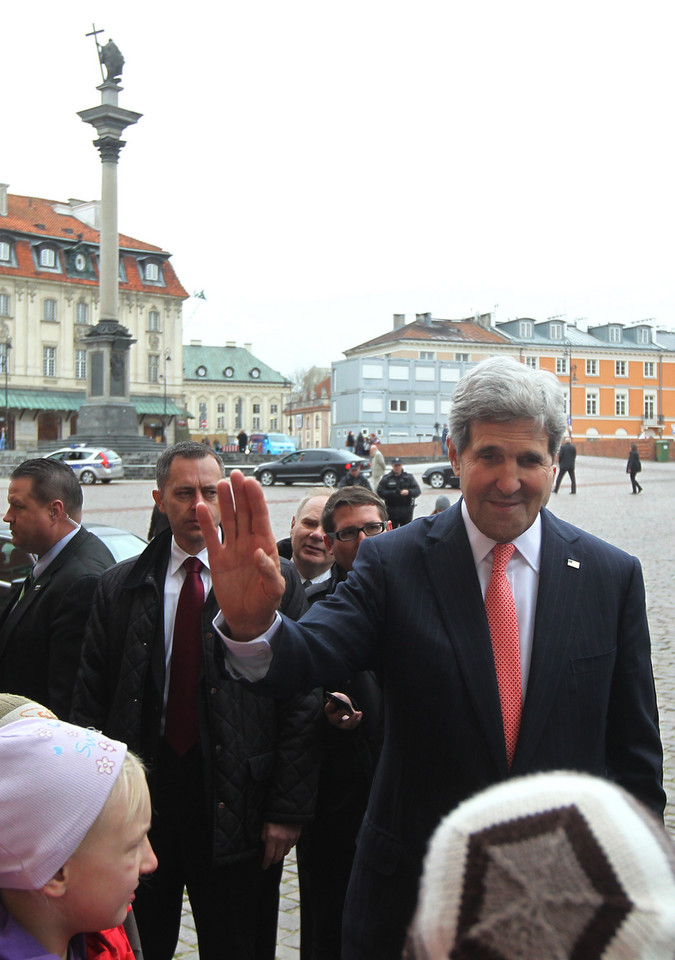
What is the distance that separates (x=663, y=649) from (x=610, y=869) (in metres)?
9.50

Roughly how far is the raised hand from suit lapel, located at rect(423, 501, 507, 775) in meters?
0.47

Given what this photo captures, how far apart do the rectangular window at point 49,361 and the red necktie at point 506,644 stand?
7379 cm

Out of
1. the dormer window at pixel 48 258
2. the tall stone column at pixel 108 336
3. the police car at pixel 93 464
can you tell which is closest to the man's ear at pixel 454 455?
the police car at pixel 93 464

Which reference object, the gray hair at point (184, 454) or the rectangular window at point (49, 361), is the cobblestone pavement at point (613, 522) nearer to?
the gray hair at point (184, 454)

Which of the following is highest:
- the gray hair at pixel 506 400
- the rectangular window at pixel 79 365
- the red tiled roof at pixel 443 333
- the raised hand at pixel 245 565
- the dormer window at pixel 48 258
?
the dormer window at pixel 48 258

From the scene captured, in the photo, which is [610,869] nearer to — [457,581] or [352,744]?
[457,581]

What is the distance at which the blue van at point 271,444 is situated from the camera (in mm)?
57156

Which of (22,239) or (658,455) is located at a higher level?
(22,239)

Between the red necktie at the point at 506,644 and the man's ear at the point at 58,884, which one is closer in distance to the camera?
the man's ear at the point at 58,884

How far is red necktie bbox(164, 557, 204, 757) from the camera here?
10.2ft

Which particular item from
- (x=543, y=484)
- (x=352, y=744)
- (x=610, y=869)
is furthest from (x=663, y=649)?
(x=610, y=869)

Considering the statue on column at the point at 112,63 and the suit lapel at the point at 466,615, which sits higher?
the statue on column at the point at 112,63

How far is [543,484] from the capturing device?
7.52 ft

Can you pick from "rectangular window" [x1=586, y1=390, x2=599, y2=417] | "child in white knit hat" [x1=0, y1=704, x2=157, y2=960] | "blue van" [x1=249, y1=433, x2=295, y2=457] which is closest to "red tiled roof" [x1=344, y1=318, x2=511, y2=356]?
"rectangular window" [x1=586, y1=390, x2=599, y2=417]
